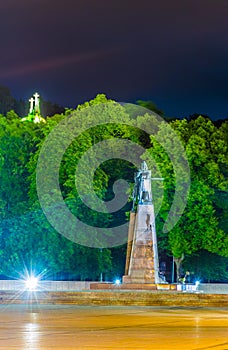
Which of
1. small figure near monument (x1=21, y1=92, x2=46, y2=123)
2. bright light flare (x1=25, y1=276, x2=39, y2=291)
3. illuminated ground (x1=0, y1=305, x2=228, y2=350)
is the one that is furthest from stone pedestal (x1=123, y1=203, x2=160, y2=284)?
small figure near monument (x1=21, y1=92, x2=46, y2=123)

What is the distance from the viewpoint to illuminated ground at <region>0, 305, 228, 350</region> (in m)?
13.8

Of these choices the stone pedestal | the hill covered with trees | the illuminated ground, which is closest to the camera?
the illuminated ground

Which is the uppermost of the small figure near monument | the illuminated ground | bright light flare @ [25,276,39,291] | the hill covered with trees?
the small figure near monument

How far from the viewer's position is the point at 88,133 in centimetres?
4816

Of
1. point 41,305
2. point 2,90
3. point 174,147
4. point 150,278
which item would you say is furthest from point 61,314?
point 2,90

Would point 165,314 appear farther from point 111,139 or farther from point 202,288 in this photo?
point 111,139

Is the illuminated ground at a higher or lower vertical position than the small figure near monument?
lower

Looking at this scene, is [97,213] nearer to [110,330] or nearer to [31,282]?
[31,282]

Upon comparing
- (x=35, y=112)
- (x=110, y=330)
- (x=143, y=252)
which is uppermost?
(x=35, y=112)

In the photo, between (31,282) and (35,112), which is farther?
(35,112)

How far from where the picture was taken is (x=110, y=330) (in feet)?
54.4

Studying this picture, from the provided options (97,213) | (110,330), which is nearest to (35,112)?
(97,213)

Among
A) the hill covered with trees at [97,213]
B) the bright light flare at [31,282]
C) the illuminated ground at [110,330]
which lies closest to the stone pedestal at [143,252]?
the bright light flare at [31,282]

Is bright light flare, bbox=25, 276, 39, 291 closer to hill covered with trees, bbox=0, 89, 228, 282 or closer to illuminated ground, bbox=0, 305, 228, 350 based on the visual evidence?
hill covered with trees, bbox=0, 89, 228, 282
